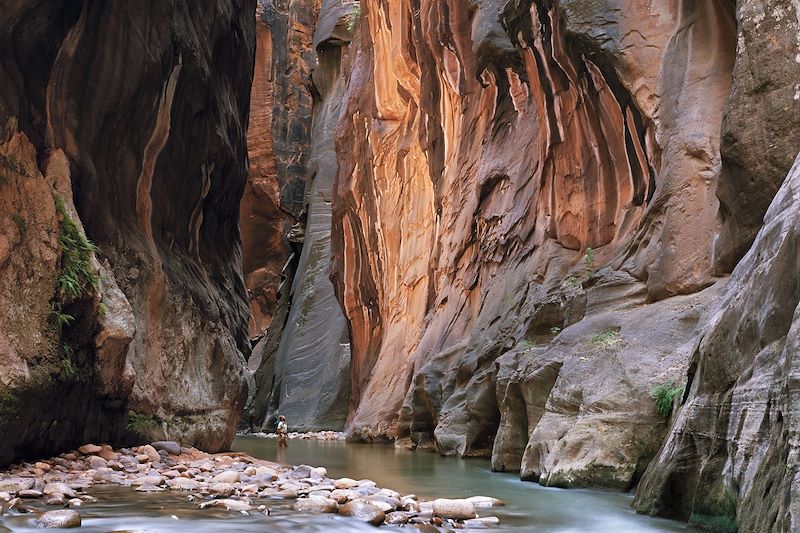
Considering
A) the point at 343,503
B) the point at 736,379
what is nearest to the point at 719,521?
the point at 736,379

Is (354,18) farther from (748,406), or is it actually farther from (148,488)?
(748,406)

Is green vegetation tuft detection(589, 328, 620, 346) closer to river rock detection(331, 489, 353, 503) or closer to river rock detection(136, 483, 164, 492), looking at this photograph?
river rock detection(331, 489, 353, 503)

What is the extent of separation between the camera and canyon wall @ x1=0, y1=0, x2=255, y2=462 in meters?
8.00

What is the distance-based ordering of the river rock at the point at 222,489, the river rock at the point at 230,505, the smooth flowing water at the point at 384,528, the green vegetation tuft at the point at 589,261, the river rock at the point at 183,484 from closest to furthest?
the smooth flowing water at the point at 384,528, the river rock at the point at 230,505, the river rock at the point at 222,489, the river rock at the point at 183,484, the green vegetation tuft at the point at 589,261

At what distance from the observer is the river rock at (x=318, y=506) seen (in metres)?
5.87

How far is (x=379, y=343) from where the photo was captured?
2862 cm

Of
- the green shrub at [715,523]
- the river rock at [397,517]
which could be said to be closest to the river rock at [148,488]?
the river rock at [397,517]

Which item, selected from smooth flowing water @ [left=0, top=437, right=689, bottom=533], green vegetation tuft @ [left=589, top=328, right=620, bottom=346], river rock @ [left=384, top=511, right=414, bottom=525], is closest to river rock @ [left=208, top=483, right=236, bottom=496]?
smooth flowing water @ [left=0, top=437, right=689, bottom=533]

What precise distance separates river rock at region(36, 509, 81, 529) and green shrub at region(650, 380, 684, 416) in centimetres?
526

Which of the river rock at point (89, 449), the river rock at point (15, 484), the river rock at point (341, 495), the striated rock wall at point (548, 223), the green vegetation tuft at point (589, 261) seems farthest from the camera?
the green vegetation tuft at point (589, 261)

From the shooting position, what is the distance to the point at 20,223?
7992 mm

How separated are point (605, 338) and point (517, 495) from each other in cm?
276

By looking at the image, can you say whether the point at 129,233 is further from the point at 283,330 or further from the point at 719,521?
the point at 283,330

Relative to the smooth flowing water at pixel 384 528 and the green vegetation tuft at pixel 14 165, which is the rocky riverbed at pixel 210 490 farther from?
the green vegetation tuft at pixel 14 165
